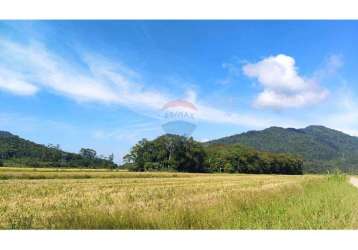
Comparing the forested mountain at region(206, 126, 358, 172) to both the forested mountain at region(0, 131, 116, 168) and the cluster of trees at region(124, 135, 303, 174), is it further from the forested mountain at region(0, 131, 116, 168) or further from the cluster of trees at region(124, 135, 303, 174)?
the forested mountain at region(0, 131, 116, 168)

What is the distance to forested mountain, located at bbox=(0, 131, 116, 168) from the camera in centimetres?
4438

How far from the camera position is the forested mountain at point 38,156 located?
1747 inches

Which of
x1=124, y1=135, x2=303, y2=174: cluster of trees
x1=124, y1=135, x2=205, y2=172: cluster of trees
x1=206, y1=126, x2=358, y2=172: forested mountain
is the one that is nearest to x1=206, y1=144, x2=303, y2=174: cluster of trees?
x1=124, y1=135, x2=303, y2=174: cluster of trees

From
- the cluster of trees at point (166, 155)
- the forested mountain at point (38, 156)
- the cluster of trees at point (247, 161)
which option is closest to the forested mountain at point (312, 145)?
the cluster of trees at point (247, 161)

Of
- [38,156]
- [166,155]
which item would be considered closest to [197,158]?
[166,155]

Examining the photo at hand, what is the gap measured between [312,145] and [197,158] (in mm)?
14791

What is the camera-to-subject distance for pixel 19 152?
153 feet

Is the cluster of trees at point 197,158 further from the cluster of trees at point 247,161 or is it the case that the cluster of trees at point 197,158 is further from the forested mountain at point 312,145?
the forested mountain at point 312,145

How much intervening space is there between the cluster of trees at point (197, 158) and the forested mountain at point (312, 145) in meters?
1.15

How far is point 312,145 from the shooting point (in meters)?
48.2
